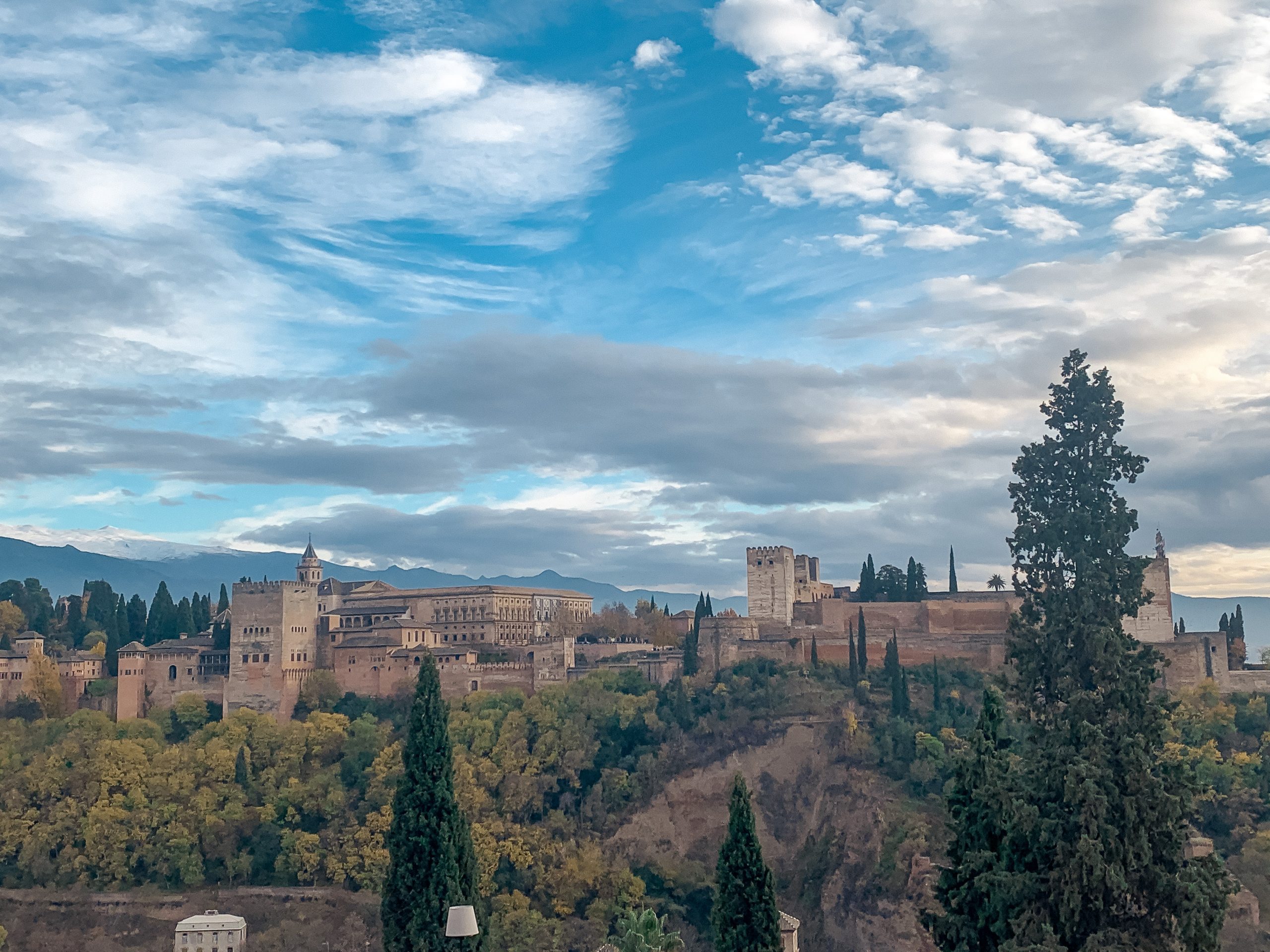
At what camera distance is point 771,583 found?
7488cm

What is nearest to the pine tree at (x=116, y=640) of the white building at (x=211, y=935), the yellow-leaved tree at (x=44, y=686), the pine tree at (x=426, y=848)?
the yellow-leaved tree at (x=44, y=686)

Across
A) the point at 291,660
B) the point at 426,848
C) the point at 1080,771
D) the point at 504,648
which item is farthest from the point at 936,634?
the point at 1080,771

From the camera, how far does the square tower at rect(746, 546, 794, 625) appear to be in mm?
74688

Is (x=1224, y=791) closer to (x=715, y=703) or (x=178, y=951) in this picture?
(x=715, y=703)

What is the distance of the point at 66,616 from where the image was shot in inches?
3374

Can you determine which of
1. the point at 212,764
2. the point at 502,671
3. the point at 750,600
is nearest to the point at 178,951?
the point at 212,764

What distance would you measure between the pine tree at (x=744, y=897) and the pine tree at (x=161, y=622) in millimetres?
55191

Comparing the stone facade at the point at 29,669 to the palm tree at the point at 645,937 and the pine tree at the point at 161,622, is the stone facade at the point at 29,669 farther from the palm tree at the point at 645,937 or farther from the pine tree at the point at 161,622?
the palm tree at the point at 645,937

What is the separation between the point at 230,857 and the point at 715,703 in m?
24.0

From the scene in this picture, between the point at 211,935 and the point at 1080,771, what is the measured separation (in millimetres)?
42949

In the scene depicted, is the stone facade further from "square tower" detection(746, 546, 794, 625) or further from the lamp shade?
the lamp shade

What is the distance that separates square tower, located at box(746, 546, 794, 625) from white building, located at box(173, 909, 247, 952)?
34122 millimetres

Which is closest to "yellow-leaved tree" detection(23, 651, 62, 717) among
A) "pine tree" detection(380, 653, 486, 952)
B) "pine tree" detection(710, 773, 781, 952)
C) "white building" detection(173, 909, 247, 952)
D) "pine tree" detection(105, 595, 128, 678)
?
"pine tree" detection(105, 595, 128, 678)

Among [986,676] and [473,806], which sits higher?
[986,676]
